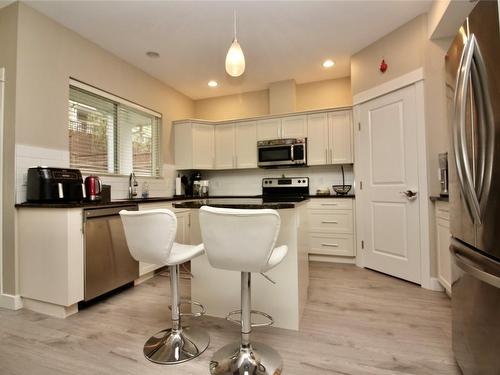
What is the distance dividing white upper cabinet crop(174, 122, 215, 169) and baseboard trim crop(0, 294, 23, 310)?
8.68ft

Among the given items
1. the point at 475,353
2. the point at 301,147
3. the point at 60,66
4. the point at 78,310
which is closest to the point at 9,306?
the point at 78,310

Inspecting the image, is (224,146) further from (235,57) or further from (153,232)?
(153,232)

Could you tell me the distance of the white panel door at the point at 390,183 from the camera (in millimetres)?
2850

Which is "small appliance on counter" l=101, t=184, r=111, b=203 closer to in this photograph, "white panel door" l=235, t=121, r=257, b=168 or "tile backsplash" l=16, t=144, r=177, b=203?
"tile backsplash" l=16, t=144, r=177, b=203

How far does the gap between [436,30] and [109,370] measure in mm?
3806

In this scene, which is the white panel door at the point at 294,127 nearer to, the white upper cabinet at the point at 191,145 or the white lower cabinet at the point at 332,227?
the white lower cabinet at the point at 332,227

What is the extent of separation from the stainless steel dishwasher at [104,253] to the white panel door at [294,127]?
2499mm

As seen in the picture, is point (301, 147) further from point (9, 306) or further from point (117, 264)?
point (9, 306)

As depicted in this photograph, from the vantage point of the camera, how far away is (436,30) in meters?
2.57

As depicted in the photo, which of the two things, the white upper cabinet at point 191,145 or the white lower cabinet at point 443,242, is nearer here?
the white lower cabinet at point 443,242

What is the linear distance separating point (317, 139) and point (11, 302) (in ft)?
12.9

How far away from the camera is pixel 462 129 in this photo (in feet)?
3.77

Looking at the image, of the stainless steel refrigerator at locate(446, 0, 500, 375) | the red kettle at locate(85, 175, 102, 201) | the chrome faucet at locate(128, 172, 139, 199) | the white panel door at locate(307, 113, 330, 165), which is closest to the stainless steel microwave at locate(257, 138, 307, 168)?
the white panel door at locate(307, 113, 330, 165)

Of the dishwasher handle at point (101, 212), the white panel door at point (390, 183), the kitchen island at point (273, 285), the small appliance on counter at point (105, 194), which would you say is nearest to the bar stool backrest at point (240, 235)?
the kitchen island at point (273, 285)
